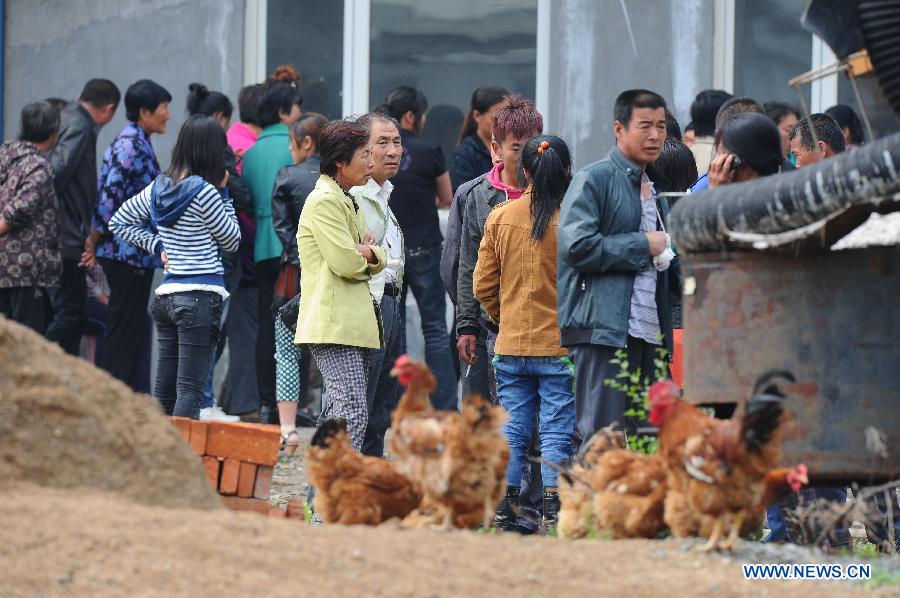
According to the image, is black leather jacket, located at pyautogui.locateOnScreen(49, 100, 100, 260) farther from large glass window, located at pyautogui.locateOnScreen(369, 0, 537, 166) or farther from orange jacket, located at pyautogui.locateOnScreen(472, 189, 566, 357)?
orange jacket, located at pyautogui.locateOnScreen(472, 189, 566, 357)

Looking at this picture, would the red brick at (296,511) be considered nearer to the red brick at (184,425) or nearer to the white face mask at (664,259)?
the red brick at (184,425)

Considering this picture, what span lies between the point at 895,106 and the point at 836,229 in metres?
0.66

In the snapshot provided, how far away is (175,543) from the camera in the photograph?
17.4 ft

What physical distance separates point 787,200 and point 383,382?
334 cm

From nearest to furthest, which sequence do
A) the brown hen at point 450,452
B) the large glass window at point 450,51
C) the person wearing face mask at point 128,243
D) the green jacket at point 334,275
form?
the brown hen at point 450,452 < the green jacket at point 334,275 < the person wearing face mask at point 128,243 < the large glass window at point 450,51

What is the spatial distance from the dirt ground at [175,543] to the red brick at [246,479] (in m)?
1.17

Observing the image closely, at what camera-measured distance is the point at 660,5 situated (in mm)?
12766

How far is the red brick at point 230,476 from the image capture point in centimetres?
758

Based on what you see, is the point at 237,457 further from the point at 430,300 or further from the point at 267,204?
the point at 267,204

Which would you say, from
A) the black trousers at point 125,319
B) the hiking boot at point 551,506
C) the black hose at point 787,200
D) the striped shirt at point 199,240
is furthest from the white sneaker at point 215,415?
the black hose at point 787,200

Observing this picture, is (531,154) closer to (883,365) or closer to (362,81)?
(883,365)

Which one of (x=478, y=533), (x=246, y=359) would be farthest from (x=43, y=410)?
(x=246, y=359)

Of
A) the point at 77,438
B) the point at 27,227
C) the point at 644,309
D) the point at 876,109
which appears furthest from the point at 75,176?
the point at 876,109

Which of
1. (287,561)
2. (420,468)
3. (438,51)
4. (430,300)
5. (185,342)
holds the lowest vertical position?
(287,561)
